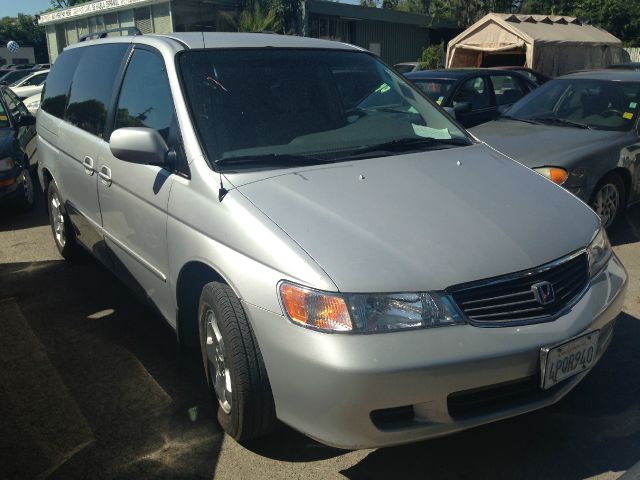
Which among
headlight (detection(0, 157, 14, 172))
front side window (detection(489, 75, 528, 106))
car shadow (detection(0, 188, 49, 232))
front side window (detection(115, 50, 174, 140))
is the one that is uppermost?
front side window (detection(115, 50, 174, 140))

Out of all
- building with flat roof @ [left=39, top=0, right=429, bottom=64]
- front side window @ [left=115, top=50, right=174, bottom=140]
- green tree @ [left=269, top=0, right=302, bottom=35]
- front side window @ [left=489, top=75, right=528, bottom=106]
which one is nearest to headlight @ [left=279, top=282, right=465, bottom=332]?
front side window @ [left=115, top=50, right=174, bottom=140]

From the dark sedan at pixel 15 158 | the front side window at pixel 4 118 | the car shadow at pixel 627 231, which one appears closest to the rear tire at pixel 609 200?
the car shadow at pixel 627 231

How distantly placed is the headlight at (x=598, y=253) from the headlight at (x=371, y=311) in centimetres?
85

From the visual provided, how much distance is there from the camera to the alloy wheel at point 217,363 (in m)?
2.90

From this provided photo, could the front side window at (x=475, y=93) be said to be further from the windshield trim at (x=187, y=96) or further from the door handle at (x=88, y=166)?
the door handle at (x=88, y=166)

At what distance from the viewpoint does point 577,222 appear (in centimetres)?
302

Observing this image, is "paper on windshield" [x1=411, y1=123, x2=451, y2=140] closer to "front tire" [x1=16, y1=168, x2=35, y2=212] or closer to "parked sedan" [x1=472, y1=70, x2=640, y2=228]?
"parked sedan" [x1=472, y1=70, x2=640, y2=228]

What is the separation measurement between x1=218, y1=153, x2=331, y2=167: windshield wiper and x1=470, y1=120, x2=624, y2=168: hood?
2.83 meters

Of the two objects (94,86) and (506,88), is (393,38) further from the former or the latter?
(94,86)

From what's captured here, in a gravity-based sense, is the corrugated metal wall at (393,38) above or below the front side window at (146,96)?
below

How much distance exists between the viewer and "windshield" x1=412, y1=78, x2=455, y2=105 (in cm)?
877

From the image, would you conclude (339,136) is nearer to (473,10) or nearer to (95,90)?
(95,90)

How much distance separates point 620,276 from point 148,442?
7.56 ft

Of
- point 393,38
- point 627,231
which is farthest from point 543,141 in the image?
point 393,38
